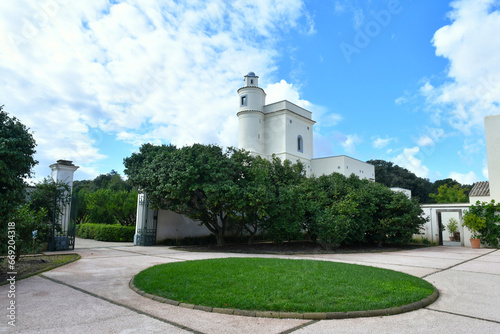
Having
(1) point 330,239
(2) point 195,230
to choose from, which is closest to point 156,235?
(2) point 195,230

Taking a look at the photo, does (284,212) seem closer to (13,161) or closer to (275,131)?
(13,161)

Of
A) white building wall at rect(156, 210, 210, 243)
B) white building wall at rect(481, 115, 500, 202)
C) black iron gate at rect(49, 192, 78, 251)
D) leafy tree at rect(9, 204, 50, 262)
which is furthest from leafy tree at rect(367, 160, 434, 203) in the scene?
leafy tree at rect(9, 204, 50, 262)

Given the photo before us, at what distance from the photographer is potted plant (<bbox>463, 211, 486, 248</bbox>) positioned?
15.4 metres

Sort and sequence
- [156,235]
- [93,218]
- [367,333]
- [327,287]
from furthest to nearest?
1. [93,218]
2. [156,235]
3. [327,287]
4. [367,333]

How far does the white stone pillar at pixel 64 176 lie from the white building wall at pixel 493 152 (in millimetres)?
20498

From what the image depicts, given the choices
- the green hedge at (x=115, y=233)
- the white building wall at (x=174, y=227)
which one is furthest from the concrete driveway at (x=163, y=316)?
the green hedge at (x=115, y=233)

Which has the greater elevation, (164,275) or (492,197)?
(492,197)

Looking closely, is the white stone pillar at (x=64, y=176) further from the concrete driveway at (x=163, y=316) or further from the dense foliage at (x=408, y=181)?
the dense foliage at (x=408, y=181)

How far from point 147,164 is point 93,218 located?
10.2 metres

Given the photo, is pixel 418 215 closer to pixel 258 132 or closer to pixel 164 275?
pixel 164 275

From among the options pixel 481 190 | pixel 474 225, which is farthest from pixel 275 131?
pixel 474 225

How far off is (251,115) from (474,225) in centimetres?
2403

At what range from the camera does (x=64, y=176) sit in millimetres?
12391

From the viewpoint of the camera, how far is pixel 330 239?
523 inches
